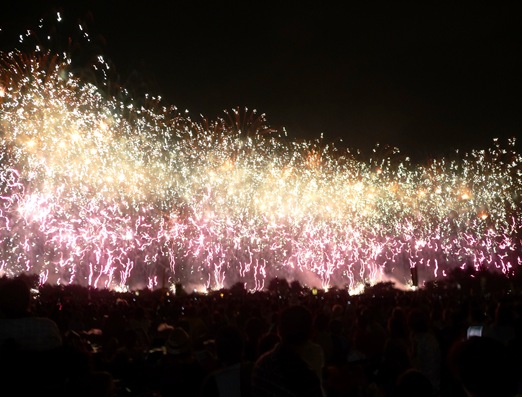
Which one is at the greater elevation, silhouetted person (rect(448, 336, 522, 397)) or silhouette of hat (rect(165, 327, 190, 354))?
silhouetted person (rect(448, 336, 522, 397))

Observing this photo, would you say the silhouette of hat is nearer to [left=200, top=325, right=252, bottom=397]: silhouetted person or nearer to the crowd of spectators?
the crowd of spectators

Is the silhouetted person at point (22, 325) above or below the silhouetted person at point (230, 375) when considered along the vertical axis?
above

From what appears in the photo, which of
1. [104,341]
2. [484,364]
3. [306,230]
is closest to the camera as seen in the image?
[484,364]

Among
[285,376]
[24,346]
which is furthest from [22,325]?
[285,376]

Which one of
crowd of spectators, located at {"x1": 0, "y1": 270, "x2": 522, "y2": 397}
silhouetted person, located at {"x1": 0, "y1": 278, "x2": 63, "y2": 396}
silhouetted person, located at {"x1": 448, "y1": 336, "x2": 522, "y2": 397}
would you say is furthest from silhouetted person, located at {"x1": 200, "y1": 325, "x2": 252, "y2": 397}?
silhouetted person, located at {"x1": 448, "y1": 336, "x2": 522, "y2": 397}

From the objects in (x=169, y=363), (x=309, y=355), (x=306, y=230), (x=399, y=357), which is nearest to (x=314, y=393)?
(x=309, y=355)

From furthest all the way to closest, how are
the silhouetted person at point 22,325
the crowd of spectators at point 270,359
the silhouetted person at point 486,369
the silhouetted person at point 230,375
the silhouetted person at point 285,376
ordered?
1. the silhouetted person at point 230,375
2. the silhouetted person at point 22,325
3. the silhouetted person at point 285,376
4. the crowd of spectators at point 270,359
5. the silhouetted person at point 486,369

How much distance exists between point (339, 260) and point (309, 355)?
46.2 meters

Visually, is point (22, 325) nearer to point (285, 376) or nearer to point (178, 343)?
point (285, 376)

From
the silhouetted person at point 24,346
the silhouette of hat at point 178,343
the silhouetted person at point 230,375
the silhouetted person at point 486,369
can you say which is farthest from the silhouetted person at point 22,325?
the silhouette of hat at point 178,343

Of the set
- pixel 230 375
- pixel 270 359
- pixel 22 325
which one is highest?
pixel 22 325

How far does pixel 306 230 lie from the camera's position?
41406 millimetres

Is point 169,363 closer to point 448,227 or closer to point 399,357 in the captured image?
point 399,357

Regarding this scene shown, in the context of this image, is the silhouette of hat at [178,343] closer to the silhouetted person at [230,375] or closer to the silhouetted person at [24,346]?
the silhouetted person at [230,375]
